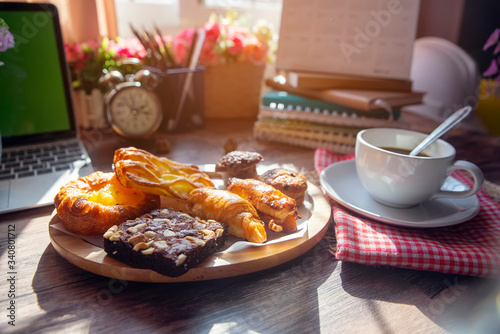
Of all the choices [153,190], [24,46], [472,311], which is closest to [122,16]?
[24,46]

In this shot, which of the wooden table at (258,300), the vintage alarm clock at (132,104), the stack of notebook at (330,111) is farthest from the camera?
the stack of notebook at (330,111)

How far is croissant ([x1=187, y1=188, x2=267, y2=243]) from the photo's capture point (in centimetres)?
81

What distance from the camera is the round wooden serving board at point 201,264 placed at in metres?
0.72

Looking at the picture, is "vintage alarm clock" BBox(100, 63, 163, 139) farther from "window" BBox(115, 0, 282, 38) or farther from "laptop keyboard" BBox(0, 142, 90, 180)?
"window" BBox(115, 0, 282, 38)

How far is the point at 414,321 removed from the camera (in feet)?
2.25

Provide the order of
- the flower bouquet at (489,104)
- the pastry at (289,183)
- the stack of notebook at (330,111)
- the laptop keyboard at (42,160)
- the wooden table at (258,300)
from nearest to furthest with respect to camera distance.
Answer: the wooden table at (258,300)
the pastry at (289,183)
the laptop keyboard at (42,160)
the stack of notebook at (330,111)
the flower bouquet at (489,104)

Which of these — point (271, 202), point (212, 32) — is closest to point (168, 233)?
point (271, 202)

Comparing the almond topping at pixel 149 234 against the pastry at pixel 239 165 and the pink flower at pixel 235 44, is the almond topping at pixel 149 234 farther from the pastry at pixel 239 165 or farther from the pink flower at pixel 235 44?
the pink flower at pixel 235 44

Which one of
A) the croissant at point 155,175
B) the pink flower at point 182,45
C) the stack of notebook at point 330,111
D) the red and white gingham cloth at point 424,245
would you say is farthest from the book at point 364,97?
the croissant at point 155,175

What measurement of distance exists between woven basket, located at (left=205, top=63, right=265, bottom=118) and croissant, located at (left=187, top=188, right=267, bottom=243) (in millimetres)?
1010

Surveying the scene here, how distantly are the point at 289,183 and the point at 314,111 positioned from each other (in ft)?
2.16

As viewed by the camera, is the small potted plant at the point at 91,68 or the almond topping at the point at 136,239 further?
the small potted plant at the point at 91,68

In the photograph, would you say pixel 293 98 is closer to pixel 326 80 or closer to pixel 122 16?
pixel 326 80

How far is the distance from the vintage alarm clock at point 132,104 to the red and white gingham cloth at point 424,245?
0.83 meters
